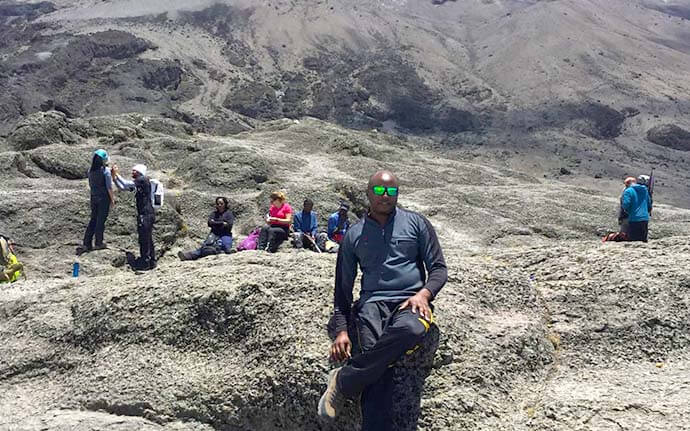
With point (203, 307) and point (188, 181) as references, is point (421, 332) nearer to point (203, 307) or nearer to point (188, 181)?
point (203, 307)

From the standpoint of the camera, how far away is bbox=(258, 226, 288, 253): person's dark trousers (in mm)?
14008

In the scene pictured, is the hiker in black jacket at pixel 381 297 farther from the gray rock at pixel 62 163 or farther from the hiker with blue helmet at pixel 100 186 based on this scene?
the gray rock at pixel 62 163

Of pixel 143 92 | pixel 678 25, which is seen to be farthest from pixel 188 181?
pixel 678 25

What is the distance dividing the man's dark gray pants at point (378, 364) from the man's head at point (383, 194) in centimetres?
109

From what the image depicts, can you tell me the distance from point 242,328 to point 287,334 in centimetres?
64

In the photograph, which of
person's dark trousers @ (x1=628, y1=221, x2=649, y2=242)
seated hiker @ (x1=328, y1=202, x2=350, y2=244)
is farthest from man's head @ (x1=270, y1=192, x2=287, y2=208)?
person's dark trousers @ (x1=628, y1=221, x2=649, y2=242)

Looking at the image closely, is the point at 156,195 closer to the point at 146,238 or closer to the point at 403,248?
the point at 146,238

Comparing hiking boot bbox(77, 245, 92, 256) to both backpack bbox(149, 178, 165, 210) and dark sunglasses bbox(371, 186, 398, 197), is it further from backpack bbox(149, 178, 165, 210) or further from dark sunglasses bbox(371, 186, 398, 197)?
dark sunglasses bbox(371, 186, 398, 197)

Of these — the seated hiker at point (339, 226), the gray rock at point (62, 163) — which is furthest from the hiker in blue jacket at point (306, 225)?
the gray rock at point (62, 163)

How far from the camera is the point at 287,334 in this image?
6582 millimetres

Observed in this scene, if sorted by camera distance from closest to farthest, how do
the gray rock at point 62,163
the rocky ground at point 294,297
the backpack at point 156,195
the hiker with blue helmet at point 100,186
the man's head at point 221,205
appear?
the rocky ground at point 294,297
the man's head at point 221,205
the backpack at point 156,195
the hiker with blue helmet at point 100,186
the gray rock at point 62,163

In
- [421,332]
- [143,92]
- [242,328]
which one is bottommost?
[143,92]

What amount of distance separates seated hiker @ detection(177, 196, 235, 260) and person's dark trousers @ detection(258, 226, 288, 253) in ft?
2.46

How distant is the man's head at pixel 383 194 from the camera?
6.07 meters
